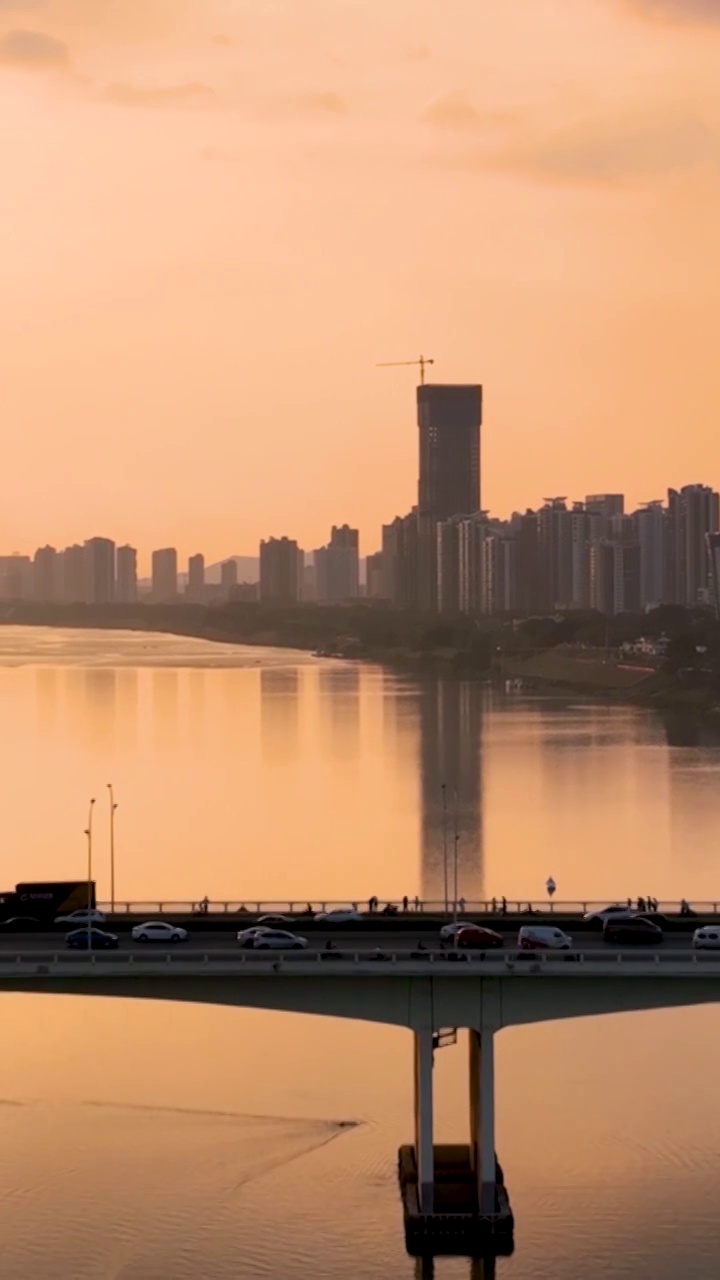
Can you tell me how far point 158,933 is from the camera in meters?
12.1

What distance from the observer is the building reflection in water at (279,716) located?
35594mm

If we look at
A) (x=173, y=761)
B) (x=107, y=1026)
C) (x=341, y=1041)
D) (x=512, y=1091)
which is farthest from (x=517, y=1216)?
(x=173, y=761)

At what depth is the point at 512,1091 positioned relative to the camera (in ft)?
44.0

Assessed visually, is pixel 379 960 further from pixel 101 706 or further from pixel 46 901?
pixel 101 706

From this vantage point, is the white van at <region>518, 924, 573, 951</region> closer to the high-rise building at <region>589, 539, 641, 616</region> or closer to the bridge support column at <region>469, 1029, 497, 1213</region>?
the bridge support column at <region>469, 1029, 497, 1213</region>

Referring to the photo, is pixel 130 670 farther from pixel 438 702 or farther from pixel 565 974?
pixel 565 974

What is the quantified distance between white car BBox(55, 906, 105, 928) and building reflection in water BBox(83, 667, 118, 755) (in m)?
22.3

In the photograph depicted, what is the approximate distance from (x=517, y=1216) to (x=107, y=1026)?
15.9ft

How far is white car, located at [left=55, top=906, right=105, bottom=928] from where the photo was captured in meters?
12.5

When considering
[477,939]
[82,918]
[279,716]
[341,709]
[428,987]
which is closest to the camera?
[428,987]

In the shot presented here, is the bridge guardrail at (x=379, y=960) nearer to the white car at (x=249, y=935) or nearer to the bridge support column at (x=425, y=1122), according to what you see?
the bridge support column at (x=425, y=1122)

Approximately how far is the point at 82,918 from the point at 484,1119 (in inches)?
113

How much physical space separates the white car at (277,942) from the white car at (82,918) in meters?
1.06

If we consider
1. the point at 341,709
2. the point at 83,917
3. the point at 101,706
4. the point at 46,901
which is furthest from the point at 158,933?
the point at 101,706
